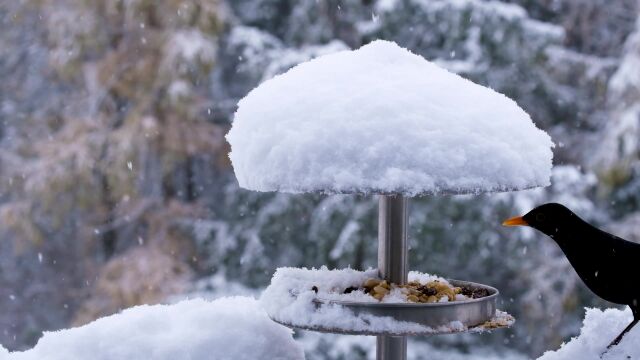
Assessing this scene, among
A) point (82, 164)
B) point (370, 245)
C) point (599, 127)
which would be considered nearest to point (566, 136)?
point (599, 127)

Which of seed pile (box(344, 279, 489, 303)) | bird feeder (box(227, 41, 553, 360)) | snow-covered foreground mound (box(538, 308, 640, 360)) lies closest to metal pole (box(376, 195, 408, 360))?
seed pile (box(344, 279, 489, 303))

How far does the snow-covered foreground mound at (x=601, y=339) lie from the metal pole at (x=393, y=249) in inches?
12.8

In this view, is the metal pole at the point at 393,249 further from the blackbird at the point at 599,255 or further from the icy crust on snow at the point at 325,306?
the blackbird at the point at 599,255

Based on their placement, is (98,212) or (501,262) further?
(98,212)

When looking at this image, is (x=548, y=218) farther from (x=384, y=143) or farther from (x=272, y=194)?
(x=272, y=194)

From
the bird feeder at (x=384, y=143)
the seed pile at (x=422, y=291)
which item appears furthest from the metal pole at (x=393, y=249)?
the bird feeder at (x=384, y=143)

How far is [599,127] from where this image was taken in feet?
19.2

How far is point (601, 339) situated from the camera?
61.2 inches

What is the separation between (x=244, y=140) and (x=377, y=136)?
0.78 feet

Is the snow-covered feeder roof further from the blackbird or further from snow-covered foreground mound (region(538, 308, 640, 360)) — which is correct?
snow-covered foreground mound (region(538, 308, 640, 360))

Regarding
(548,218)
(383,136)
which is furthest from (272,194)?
(383,136)

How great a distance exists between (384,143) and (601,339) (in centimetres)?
66

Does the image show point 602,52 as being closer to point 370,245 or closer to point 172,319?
point 370,245

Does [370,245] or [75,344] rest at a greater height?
[75,344]
